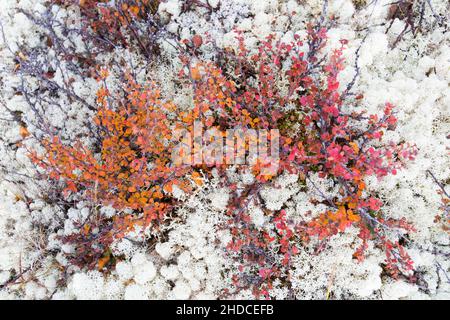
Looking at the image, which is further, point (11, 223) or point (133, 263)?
point (11, 223)

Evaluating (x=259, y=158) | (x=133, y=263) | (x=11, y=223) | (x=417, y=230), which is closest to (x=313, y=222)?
(x=259, y=158)

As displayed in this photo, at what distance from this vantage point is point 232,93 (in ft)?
A: 13.8

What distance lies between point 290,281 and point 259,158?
136cm

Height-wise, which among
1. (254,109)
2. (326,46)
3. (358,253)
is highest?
(326,46)

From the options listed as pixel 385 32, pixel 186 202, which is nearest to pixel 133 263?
pixel 186 202

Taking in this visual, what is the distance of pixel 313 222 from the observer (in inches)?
158

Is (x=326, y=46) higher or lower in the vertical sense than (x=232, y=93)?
higher

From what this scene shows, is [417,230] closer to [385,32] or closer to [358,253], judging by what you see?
[358,253]
